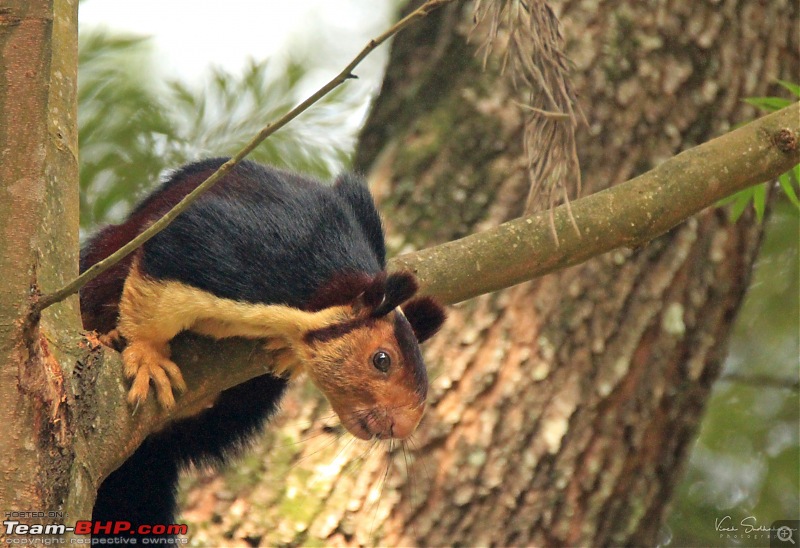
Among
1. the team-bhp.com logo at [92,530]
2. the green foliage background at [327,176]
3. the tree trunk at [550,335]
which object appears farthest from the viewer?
the green foliage background at [327,176]

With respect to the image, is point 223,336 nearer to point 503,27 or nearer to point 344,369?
point 344,369

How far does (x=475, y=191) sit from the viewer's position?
4.14 metres

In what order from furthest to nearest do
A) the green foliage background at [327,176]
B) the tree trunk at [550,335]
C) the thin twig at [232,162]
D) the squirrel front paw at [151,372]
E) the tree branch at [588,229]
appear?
the green foliage background at [327,176] → the tree trunk at [550,335] → the tree branch at [588,229] → the squirrel front paw at [151,372] → the thin twig at [232,162]

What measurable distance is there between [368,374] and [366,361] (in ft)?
0.12

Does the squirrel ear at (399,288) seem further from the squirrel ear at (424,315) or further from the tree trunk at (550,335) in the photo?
the tree trunk at (550,335)

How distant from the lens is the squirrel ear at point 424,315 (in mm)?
2672

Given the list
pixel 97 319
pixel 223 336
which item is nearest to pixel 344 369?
pixel 223 336

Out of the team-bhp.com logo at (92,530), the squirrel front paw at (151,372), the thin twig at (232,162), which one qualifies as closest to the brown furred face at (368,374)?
the squirrel front paw at (151,372)

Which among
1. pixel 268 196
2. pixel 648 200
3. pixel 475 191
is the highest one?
pixel 268 196

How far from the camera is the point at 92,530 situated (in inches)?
105

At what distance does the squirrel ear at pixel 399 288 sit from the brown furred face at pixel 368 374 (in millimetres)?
128

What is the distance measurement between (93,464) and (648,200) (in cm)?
163
